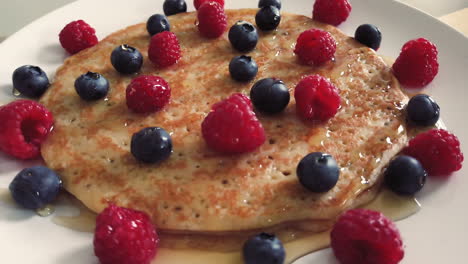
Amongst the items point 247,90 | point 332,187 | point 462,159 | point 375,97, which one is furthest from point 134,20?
point 462,159

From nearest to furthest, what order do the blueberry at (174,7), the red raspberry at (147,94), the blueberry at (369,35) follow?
the red raspberry at (147,94) → the blueberry at (369,35) → the blueberry at (174,7)

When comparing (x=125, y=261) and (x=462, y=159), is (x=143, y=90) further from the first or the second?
(x=462, y=159)

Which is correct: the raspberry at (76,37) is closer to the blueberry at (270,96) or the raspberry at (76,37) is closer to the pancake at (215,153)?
the pancake at (215,153)

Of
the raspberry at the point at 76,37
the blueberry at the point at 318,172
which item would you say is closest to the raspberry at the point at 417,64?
the blueberry at the point at 318,172

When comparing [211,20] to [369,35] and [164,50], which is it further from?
[369,35]

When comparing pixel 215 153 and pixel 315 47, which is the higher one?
pixel 315 47

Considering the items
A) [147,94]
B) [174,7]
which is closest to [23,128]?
[147,94]
